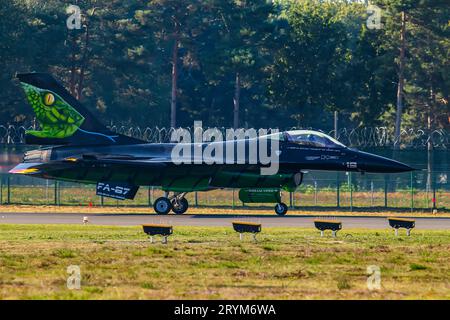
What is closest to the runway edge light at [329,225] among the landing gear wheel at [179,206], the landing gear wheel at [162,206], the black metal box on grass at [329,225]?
the black metal box on grass at [329,225]

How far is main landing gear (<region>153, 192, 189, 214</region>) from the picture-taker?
143 feet

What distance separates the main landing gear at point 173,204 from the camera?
4347 cm

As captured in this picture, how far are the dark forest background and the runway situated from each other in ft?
116

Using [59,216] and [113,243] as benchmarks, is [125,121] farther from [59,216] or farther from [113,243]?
[113,243]

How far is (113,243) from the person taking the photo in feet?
98.1

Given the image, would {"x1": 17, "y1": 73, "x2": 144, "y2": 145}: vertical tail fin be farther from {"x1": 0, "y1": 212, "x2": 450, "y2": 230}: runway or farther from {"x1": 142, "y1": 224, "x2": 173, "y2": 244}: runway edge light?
{"x1": 142, "y1": 224, "x2": 173, "y2": 244}: runway edge light

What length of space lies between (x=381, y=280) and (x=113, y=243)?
30.9 ft

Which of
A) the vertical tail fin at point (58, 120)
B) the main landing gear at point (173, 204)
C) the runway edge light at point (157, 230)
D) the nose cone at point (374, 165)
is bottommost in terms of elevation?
the runway edge light at point (157, 230)

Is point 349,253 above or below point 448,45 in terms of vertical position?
below

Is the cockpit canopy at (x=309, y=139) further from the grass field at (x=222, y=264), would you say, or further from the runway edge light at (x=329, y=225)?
the runway edge light at (x=329, y=225)

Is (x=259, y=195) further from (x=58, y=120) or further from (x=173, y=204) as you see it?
(x=58, y=120)

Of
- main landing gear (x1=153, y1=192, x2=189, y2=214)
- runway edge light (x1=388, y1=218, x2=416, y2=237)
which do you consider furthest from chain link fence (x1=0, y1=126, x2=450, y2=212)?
runway edge light (x1=388, y1=218, x2=416, y2=237)
